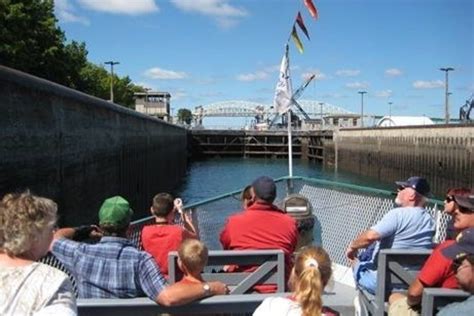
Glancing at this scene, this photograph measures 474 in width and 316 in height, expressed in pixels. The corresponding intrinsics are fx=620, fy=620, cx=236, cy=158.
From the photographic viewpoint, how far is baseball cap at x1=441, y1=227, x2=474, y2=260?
3488mm

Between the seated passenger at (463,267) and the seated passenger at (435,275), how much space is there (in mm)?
64

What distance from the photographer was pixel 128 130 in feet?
84.8

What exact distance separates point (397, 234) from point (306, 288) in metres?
2.09

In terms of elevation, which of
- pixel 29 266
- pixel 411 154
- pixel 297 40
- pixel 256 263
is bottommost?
pixel 411 154

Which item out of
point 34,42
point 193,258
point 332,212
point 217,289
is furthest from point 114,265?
point 34,42

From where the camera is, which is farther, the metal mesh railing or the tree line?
the tree line

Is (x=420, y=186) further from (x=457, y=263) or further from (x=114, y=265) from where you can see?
(x=114, y=265)

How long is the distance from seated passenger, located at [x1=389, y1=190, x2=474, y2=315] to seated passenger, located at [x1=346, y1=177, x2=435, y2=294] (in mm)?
494

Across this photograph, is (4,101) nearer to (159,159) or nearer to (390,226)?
(390,226)

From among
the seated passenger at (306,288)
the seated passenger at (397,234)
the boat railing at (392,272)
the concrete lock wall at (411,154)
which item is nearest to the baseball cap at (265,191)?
the seated passenger at (397,234)

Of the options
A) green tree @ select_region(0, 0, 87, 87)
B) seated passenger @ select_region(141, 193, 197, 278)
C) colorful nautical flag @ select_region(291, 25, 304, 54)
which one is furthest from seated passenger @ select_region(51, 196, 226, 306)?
green tree @ select_region(0, 0, 87, 87)

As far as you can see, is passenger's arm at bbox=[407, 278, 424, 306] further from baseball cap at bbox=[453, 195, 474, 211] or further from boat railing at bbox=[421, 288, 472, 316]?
baseball cap at bbox=[453, 195, 474, 211]

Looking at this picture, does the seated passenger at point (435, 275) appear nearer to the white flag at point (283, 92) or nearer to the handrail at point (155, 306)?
the handrail at point (155, 306)

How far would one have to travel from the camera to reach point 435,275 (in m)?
A: 3.61
